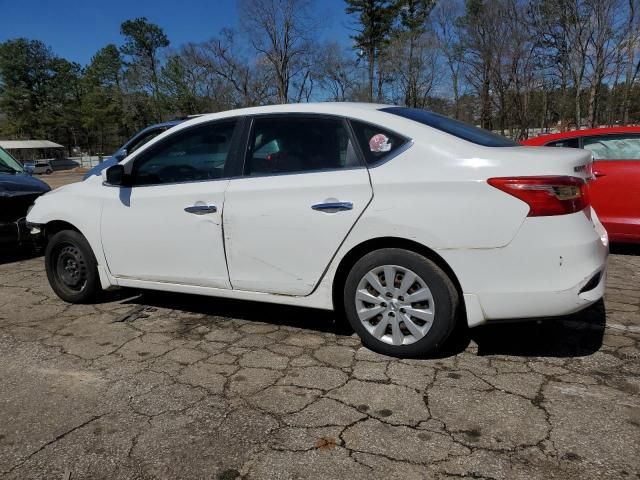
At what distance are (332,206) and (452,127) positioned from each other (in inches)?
38.2

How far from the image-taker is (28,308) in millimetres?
4680

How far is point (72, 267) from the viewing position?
457 cm

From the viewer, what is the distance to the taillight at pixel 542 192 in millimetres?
2750

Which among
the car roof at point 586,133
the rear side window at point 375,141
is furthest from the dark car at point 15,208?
the car roof at point 586,133

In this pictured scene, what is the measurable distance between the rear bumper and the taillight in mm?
51

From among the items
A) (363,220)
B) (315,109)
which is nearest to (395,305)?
(363,220)

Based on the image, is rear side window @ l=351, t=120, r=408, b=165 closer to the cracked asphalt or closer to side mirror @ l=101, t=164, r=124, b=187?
the cracked asphalt

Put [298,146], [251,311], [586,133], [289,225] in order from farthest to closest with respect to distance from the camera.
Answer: [586,133] < [251,311] < [298,146] < [289,225]

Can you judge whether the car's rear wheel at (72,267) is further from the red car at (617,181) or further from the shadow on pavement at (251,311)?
the red car at (617,181)

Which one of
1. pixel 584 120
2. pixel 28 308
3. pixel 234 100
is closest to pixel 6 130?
pixel 234 100

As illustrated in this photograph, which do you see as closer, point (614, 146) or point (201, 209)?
point (201, 209)

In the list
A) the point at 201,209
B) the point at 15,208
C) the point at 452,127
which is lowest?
the point at 15,208

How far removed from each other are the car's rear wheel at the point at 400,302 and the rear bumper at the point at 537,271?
0.50ft

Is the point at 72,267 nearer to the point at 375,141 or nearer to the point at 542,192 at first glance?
the point at 375,141
